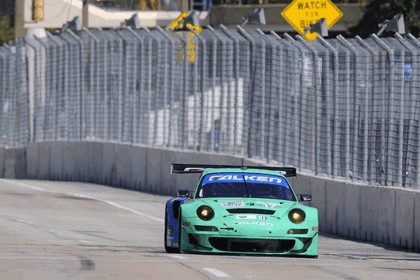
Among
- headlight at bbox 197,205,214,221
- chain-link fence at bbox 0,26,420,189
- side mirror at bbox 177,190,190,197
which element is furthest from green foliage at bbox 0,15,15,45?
headlight at bbox 197,205,214,221

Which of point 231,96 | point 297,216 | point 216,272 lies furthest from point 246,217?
point 231,96

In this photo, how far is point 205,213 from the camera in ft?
67.2

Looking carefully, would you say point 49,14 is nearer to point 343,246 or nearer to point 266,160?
point 266,160

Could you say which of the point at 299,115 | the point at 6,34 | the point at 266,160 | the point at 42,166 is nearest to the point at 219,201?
the point at 299,115

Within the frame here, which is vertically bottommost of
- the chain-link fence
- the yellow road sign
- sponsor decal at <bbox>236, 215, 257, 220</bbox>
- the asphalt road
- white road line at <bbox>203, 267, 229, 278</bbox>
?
the asphalt road

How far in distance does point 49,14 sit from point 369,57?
101 ft

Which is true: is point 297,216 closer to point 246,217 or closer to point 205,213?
point 246,217

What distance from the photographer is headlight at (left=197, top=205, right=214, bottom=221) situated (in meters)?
20.4

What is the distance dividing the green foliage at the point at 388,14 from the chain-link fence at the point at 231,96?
42.2 ft

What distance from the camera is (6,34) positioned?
79.2 meters

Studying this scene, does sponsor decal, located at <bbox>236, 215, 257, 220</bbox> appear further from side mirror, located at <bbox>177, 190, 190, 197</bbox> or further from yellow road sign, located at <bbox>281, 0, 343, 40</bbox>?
yellow road sign, located at <bbox>281, 0, 343, 40</bbox>

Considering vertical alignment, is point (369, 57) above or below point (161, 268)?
above

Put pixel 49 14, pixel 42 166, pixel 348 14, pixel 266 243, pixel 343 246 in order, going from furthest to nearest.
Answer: pixel 348 14 → pixel 49 14 → pixel 42 166 → pixel 343 246 → pixel 266 243

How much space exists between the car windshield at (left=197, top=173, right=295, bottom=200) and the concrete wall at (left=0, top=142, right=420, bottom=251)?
10.5 feet
